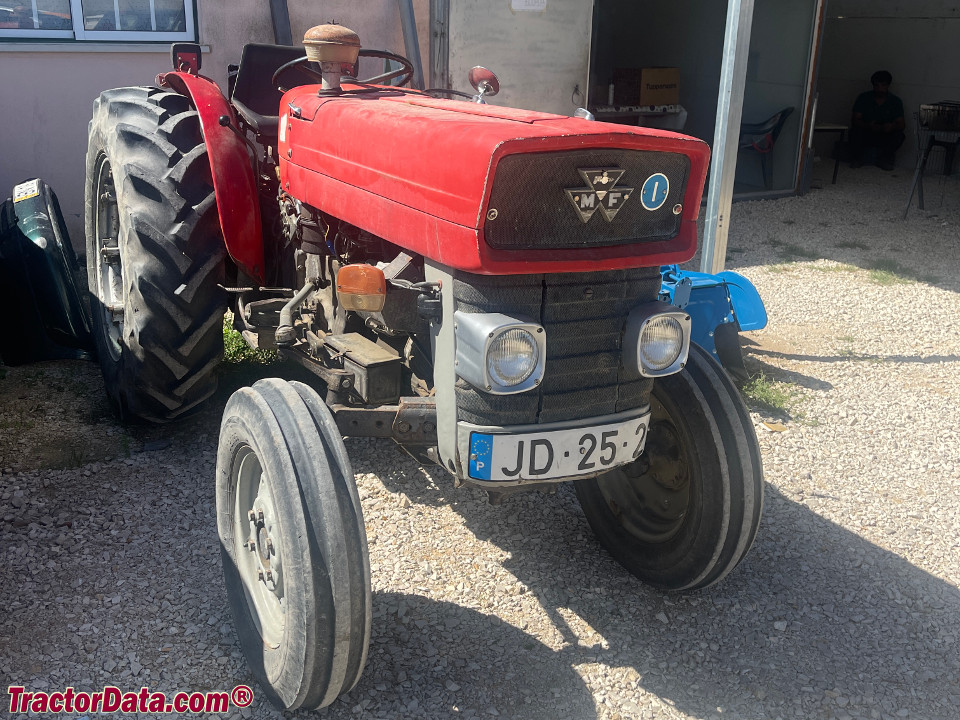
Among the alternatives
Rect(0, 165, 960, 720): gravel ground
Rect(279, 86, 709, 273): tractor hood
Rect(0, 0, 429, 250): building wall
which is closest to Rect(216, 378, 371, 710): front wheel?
Rect(0, 165, 960, 720): gravel ground

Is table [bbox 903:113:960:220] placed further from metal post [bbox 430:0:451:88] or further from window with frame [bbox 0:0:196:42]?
window with frame [bbox 0:0:196:42]

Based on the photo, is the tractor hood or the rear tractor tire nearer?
the tractor hood

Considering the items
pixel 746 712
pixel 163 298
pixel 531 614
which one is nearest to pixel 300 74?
pixel 163 298

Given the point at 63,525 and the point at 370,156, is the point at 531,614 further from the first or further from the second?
the point at 63,525

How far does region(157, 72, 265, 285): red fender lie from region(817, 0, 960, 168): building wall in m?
11.2

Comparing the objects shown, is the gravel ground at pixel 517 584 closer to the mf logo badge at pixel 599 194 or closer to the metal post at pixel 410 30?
the mf logo badge at pixel 599 194

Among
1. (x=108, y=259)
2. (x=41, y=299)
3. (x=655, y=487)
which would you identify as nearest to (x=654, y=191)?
(x=655, y=487)

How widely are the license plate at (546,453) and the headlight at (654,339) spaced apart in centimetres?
17

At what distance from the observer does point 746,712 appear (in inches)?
94.7

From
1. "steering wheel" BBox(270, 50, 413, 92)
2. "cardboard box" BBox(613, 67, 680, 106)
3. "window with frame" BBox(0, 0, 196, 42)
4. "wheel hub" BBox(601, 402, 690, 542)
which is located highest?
"window with frame" BBox(0, 0, 196, 42)

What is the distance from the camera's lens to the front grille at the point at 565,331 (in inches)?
85.3

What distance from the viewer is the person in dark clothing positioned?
12.1 metres

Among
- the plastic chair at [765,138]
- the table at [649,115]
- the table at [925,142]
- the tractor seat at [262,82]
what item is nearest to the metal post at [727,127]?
the tractor seat at [262,82]

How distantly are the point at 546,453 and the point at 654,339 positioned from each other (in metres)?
0.39
